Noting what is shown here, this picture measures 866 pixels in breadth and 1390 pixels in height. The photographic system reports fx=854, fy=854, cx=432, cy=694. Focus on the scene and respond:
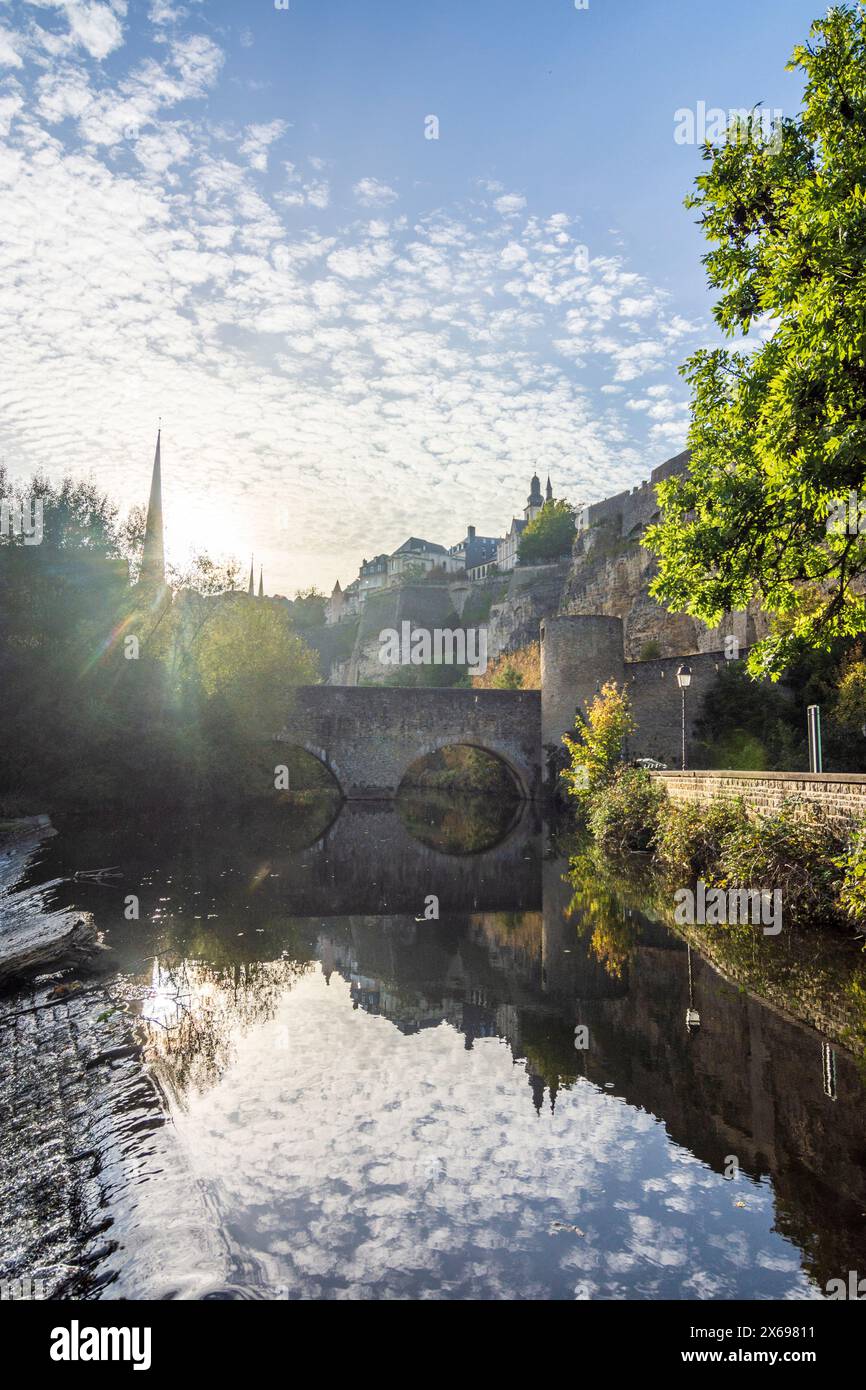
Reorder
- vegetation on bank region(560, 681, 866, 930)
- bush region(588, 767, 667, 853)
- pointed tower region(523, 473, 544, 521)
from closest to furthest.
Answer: vegetation on bank region(560, 681, 866, 930) < bush region(588, 767, 667, 853) < pointed tower region(523, 473, 544, 521)

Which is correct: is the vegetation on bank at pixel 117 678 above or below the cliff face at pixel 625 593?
below

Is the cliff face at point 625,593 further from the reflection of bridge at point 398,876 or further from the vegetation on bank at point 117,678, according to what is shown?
the reflection of bridge at point 398,876

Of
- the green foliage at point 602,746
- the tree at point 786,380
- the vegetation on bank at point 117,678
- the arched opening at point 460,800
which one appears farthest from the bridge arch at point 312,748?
the tree at point 786,380

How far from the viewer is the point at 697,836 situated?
14039 mm

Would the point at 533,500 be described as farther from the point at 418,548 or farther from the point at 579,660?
the point at 579,660

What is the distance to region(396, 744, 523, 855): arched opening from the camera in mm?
23391

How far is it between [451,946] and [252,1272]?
666cm

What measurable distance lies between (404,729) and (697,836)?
19.2 meters

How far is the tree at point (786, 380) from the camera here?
287 inches

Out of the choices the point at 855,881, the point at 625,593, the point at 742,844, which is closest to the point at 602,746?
the point at 742,844

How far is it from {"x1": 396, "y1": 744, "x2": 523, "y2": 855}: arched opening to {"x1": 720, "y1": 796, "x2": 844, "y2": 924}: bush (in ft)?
30.3

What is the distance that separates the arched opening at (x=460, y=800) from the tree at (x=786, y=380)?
1197 centimetres

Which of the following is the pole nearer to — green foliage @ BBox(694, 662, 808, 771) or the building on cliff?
green foliage @ BBox(694, 662, 808, 771)

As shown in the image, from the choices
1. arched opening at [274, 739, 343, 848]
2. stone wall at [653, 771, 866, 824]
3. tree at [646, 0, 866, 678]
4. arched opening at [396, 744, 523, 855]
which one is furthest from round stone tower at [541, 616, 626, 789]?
tree at [646, 0, 866, 678]
